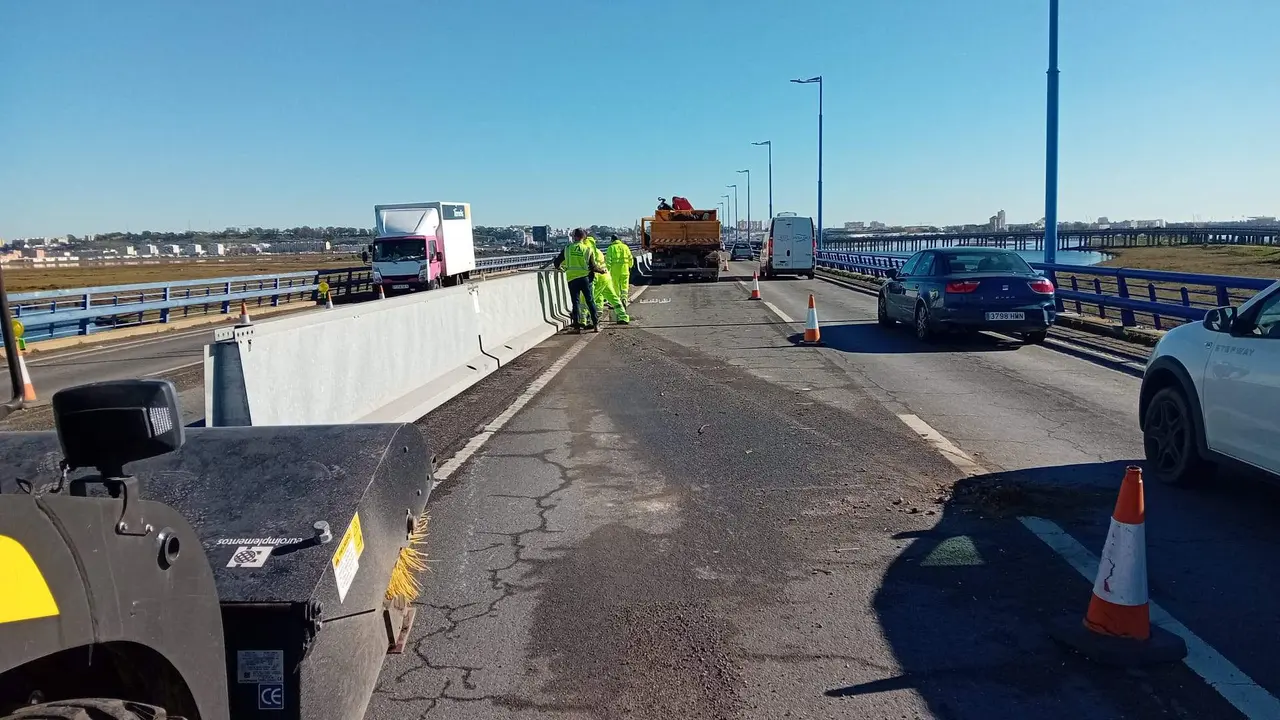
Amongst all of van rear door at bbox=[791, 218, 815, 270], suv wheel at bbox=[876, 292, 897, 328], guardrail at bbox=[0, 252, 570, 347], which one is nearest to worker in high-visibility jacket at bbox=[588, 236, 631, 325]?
suv wheel at bbox=[876, 292, 897, 328]

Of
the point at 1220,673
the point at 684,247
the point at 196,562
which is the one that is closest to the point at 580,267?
the point at 1220,673

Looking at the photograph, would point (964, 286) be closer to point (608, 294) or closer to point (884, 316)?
point (884, 316)

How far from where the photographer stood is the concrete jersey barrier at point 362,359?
609 centimetres

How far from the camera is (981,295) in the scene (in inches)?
558

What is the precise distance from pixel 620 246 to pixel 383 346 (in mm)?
12812

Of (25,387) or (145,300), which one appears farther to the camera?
(145,300)

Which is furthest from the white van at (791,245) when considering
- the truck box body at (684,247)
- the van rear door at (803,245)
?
the truck box body at (684,247)

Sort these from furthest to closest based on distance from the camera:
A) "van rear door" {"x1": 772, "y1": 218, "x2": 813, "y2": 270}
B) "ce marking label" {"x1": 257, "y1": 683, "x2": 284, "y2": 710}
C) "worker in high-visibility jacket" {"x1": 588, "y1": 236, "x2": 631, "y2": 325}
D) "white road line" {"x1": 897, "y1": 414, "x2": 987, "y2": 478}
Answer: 1. "van rear door" {"x1": 772, "y1": 218, "x2": 813, "y2": 270}
2. "worker in high-visibility jacket" {"x1": 588, "y1": 236, "x2": 631, "y2": 325}
3. "white road line" {"x1": 897, "y1": 414, "x2": 987, "y2": 478}
4. "ce marking label" {"x1": 257, "y1": 683, "x2": 284, "y2": 710}

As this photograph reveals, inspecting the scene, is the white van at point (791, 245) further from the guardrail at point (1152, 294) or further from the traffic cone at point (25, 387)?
the traffic cone at point (25, 387)

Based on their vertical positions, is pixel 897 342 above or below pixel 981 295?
below

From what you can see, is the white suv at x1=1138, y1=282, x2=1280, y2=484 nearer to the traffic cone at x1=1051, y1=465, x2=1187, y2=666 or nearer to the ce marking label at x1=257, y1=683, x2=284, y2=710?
the traffic cone at x1=1051, y1=465, x2=1187, y2=666

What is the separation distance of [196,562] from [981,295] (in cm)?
1371

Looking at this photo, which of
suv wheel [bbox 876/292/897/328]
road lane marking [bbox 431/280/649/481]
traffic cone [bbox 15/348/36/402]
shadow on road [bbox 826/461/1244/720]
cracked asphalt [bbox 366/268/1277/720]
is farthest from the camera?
suv wheel [bbox 876/292/897/328]

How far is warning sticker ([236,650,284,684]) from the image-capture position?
8.48 feet
